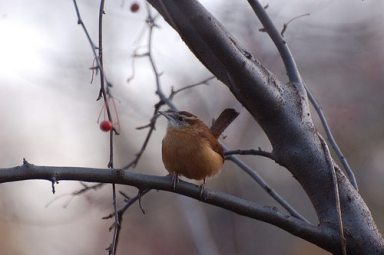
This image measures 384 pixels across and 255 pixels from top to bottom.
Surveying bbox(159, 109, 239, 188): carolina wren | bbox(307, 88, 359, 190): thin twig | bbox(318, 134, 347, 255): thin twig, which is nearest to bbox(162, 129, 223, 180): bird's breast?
bbox(159, 109, 239, 188): carolina wren

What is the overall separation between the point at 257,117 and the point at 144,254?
7605 mm

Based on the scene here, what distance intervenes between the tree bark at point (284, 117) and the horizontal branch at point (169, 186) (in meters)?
0.06

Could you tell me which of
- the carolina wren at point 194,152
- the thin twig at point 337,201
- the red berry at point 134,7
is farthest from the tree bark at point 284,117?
the red berry at point 134,7

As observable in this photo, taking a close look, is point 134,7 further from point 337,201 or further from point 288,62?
point 337,201

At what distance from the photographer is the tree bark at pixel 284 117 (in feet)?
5.98

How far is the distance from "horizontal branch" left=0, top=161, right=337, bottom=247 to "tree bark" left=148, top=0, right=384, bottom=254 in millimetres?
62

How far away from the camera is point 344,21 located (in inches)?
217

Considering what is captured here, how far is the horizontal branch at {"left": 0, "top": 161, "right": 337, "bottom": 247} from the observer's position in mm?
1715

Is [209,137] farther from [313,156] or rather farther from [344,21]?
[344,21]

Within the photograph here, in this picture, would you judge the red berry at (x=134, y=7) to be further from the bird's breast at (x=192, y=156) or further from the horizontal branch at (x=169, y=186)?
the horizontal branch at (x=169, y=186)

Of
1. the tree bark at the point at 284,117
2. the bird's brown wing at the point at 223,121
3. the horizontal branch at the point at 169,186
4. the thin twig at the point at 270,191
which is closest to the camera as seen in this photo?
the horizontal branch at the point at 169,186

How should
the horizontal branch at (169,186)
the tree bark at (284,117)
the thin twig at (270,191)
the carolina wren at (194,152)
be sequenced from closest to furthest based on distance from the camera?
the horizontal branch at (169,186), the tree bark at (284,117), the thin twig at (270,191), the carolina wren at (194,152)

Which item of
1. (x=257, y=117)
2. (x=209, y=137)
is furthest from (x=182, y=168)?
(x=257, y=117)

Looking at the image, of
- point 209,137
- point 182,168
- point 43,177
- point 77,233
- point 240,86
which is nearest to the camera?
point 43,177
